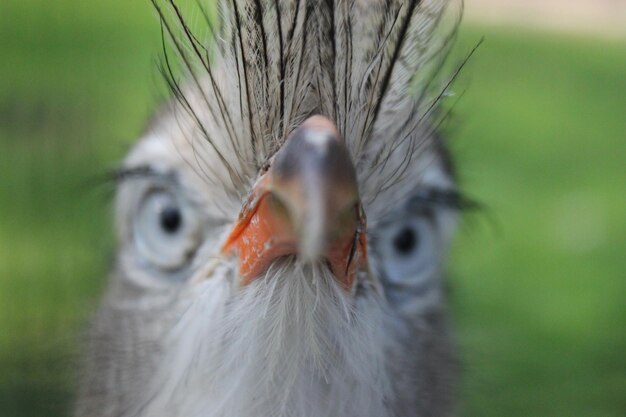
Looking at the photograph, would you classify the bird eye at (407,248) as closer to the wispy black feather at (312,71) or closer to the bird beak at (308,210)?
the wispy black feather at (312,71)

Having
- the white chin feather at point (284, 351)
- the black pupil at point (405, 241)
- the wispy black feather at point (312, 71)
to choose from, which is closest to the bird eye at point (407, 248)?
the black pupil at point (405, 241)

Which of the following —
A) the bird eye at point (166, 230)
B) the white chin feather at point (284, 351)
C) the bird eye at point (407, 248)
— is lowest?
the white chin feather at point (284, 351)

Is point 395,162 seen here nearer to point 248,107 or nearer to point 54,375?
point 248,107

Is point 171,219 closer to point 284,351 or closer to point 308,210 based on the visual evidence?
point 284,351

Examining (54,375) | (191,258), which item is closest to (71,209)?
(54,375)

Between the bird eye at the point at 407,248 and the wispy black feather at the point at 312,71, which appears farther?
the bird eye at the point at 407,248

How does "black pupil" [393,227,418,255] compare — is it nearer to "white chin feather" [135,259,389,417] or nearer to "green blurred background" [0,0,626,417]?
"green blurred background" [0,0,626,417]

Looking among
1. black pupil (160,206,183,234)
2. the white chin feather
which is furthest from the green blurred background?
the white chin feather

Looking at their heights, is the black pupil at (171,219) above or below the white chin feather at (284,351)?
above
